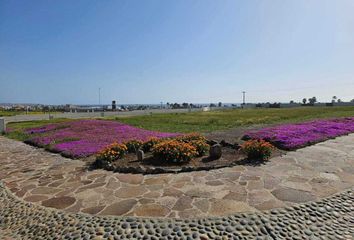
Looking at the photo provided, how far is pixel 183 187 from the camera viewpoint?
5699mm

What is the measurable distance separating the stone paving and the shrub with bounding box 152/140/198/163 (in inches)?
38.4

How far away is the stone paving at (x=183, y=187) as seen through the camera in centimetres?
475

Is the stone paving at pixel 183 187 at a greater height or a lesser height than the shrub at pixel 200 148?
lesser

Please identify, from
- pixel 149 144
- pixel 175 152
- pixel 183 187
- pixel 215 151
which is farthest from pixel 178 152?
pixel 149 144

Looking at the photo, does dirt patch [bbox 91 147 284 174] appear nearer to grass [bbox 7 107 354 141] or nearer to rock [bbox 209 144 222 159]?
rock [bbox 209 144 222 159]

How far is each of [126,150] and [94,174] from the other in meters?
2.05

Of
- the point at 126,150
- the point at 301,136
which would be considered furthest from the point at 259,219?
the point at 301,136

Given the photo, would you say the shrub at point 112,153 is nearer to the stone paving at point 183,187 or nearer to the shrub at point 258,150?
the stone paving at point 183,187

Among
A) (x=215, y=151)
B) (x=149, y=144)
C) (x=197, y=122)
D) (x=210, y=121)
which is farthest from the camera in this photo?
(x=210, y=121)

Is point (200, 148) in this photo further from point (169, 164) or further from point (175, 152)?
point (169, 164)

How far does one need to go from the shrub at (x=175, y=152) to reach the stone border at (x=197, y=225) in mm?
3403

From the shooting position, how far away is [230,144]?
9.98 meters

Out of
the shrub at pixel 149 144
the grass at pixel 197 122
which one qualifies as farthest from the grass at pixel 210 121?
the shrub at pixel 149 144

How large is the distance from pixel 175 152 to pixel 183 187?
6.60 ft
